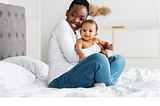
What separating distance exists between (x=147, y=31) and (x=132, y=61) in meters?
0.62

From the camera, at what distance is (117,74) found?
138 centimetres

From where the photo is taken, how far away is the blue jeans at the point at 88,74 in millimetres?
1068

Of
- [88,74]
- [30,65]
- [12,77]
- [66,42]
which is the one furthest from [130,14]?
[12,77]

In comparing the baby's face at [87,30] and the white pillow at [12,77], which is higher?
the baby's face at [87,30]

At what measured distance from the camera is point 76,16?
1368 mm

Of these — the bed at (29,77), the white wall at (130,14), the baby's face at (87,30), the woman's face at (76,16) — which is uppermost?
the white wall at (130,14)

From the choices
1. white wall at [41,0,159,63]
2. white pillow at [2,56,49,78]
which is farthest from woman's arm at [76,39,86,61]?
white wall at [41,0,159,63]

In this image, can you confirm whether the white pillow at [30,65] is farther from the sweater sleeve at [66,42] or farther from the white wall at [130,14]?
the white wall at [130,14]

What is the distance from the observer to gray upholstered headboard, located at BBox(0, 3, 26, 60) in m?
1.94

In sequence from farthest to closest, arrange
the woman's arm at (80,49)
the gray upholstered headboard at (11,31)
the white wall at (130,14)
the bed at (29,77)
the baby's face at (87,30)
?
the white wall at (130,14) → the gray upholstered headboard at (11,31) → the baby's face at (87,30) → the woman's arm at (80,49) → the bed at (29,77)

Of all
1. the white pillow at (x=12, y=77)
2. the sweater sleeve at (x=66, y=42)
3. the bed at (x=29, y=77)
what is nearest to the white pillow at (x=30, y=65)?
the bed at (x=29, y=77)

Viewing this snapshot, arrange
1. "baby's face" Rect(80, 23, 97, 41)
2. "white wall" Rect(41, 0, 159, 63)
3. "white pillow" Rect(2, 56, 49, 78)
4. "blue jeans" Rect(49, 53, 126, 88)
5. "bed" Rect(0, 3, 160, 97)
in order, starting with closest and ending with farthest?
"bed" Rect(0, 3, 160, 97) → "blue jeans" Rect(49, 53, 126, 88) → "baby's face" Rect(80, 23, 97, 41) → "white pillow" Rect(2, 56, 49, 78) → "white wall" Rect(41, 0, 159, 63)

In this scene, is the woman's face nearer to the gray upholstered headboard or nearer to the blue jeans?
the blue jeans

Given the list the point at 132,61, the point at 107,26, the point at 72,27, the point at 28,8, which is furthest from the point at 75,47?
the point at 107,26
